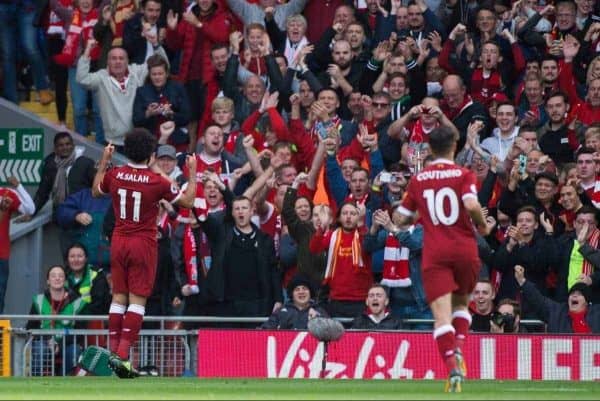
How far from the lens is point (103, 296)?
21.0 meters

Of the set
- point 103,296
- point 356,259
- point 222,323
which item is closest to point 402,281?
point 356,259

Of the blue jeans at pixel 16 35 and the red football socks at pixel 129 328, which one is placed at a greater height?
the blue jeans at pixel 16 35

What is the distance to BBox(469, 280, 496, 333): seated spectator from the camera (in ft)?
64.6

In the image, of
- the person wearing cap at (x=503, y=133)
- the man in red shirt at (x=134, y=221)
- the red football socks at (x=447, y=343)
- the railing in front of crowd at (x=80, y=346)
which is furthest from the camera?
the person wearing cap at (x=503, y=133)

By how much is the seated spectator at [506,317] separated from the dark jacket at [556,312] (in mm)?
208

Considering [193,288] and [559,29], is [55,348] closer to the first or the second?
[193,288]

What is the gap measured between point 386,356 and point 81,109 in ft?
24.1

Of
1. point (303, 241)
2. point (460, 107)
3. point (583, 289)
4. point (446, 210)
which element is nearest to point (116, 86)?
point (303, 241)

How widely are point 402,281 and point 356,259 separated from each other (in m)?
0.57

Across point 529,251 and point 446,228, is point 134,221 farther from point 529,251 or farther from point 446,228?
point 529,251

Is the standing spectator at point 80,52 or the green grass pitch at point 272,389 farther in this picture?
the standing spectator at point 80,52

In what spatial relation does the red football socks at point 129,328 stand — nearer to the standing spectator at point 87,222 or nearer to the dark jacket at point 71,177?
the standing spectator at point 87,222

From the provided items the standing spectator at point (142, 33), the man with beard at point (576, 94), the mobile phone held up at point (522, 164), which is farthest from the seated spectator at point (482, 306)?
the standing spectator at point (142, 33)

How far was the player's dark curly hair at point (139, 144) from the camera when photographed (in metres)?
16.9
